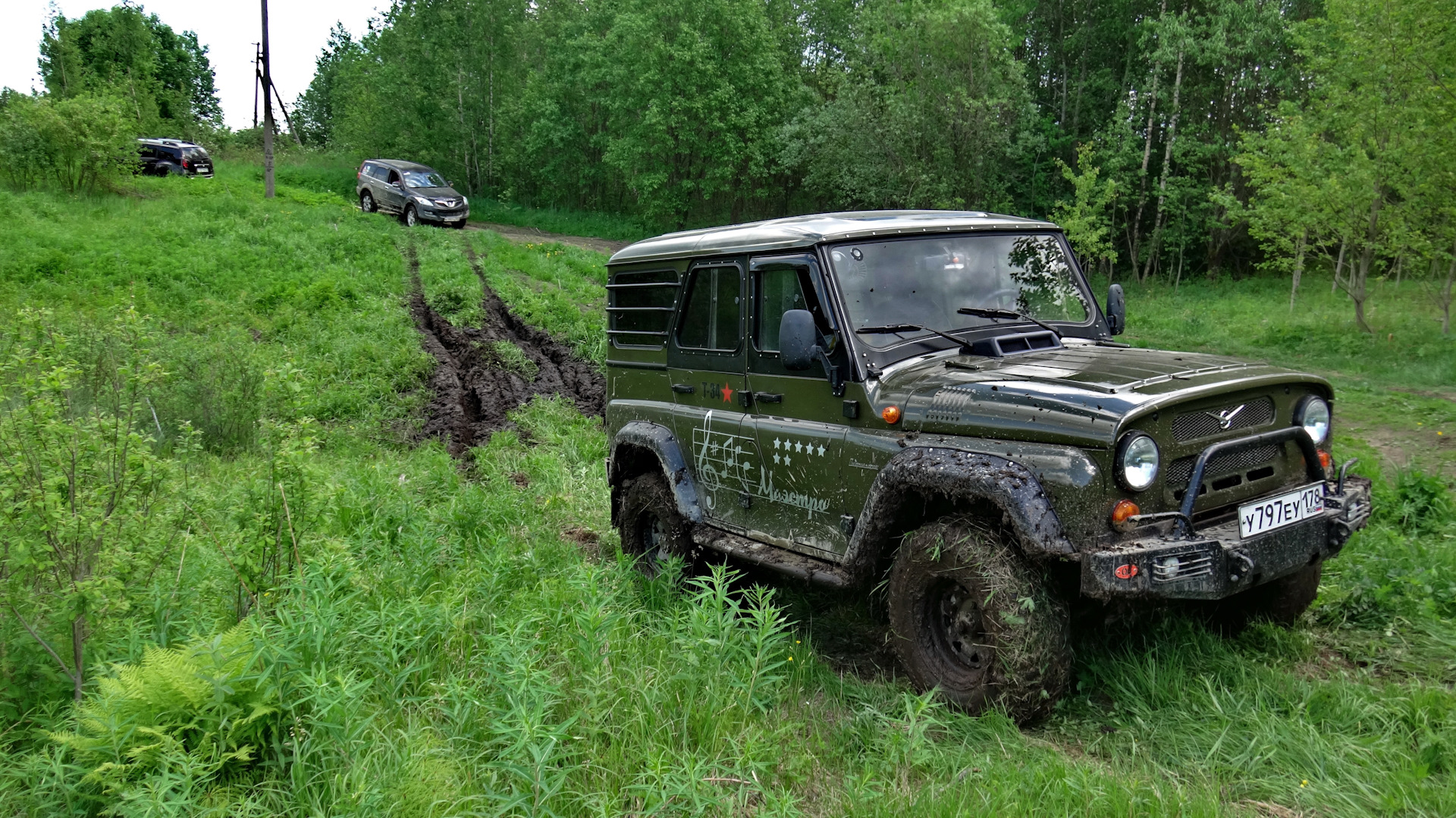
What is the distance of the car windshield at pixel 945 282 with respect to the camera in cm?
472

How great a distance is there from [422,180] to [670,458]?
24.8 metres

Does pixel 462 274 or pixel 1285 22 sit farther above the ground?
pixel 1285 22

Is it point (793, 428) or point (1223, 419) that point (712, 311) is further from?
point (1223, 419)

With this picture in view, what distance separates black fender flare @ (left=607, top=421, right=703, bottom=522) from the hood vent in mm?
1932

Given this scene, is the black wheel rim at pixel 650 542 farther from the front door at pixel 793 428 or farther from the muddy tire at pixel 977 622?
the muddy tire at pixel 977 622

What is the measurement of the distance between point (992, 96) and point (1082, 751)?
2597cm

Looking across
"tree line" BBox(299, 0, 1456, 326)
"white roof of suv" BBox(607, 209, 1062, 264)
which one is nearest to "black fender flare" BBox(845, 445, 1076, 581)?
"white roof of suv" BBox(607, 209, 1062, 264)

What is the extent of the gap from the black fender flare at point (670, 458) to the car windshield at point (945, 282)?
1.63m

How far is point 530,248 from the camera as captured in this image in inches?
910

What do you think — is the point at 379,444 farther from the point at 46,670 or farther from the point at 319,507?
the point at 46,670

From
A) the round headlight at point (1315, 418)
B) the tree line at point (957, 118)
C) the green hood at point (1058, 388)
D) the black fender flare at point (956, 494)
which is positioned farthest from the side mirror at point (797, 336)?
the tree line at point (957, 118)

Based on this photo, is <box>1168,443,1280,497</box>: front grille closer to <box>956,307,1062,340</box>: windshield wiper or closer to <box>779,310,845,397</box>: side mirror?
<box>956,307,1062,340</box>: windshield wiper

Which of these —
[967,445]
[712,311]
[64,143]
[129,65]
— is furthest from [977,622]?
[129,65]

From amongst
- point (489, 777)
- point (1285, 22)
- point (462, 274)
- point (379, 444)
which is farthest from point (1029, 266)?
point (1285, 22)
